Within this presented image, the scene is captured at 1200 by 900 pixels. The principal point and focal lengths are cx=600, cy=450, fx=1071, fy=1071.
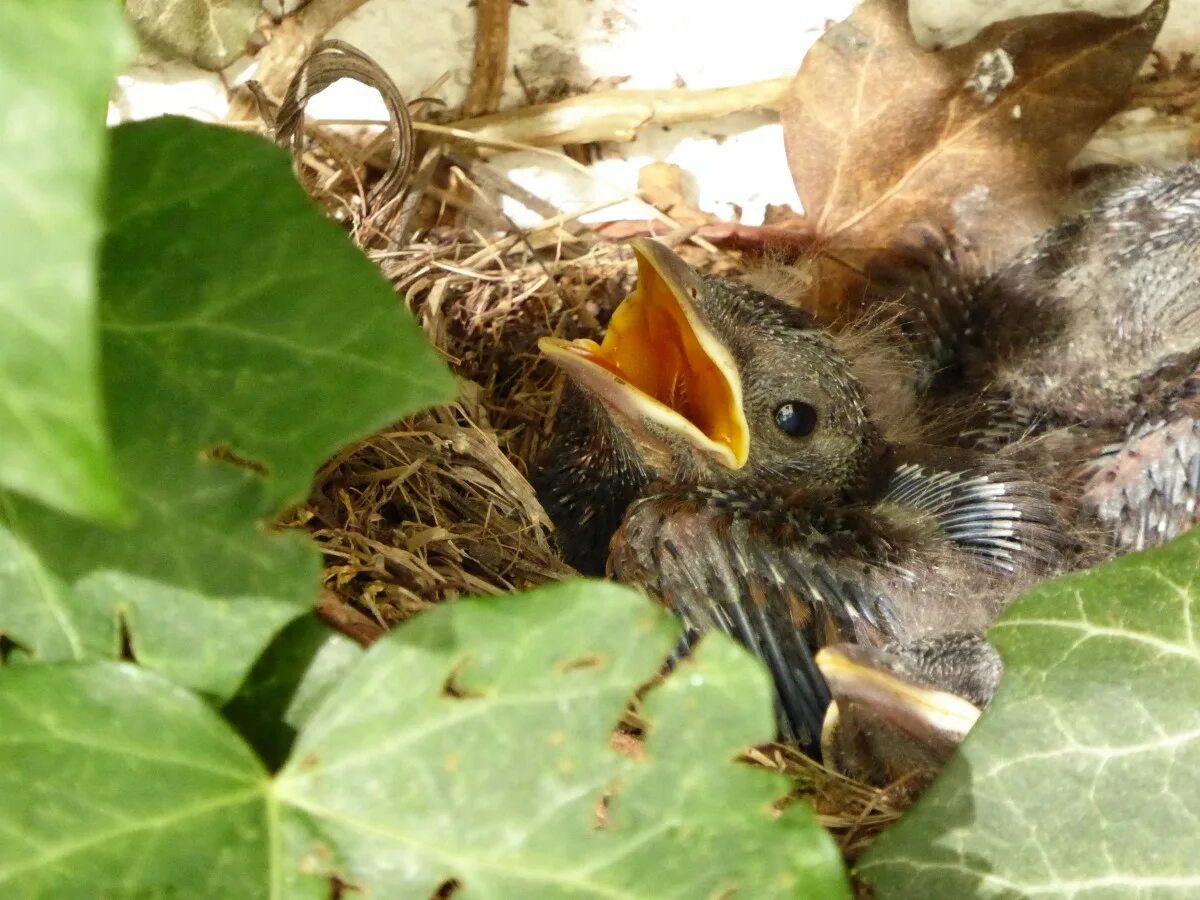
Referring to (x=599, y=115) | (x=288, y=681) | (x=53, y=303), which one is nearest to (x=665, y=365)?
(x=599, y=115)

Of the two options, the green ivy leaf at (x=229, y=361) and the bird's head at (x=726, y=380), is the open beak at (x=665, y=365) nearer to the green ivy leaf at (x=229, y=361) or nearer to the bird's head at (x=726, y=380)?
the bird's head at (x=726, y=380)

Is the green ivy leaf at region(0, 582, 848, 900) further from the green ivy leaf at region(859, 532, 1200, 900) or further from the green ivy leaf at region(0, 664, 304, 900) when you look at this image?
the green ivy leaf at region(859, 532, 1200, 900)

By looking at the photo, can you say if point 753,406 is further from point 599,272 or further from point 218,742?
point 218,742

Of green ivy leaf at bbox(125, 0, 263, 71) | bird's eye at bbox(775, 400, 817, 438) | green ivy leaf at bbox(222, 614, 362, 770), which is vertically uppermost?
green ivy leaf at bbox(125, 0, 263, 71)

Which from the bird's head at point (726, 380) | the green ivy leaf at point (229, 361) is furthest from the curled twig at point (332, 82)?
the green ivy leaf at point (229, 361)

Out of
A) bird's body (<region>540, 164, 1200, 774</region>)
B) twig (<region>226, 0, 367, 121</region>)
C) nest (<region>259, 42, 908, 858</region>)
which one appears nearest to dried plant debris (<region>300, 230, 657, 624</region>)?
nest (<region>259, 42, 908, 858</region>)

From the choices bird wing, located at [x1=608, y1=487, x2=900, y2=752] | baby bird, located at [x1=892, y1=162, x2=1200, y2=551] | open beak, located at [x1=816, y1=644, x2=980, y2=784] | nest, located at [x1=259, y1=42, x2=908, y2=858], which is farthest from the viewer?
baby bird, located at [x1=892, y1=162, x2=1200, y2=551]

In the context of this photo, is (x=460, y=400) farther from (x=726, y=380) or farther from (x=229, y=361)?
(x=229, y=361)

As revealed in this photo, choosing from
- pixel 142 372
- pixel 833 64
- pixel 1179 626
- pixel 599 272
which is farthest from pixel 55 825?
pixel 833 64
